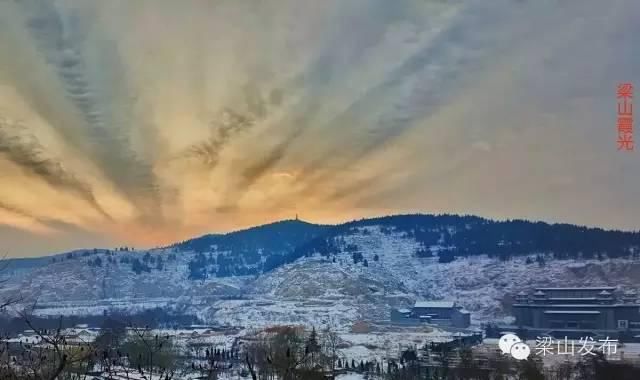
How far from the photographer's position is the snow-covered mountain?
2123cm

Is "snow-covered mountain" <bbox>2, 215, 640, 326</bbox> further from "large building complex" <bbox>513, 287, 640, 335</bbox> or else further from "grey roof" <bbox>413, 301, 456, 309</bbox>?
"large building complex" <bbox>513, 287, 640, 335</bbox>

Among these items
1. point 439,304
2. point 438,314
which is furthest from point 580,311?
point 439,304

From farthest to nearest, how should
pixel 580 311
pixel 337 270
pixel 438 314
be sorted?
1. pixel 337 270
2. pixel 438 314
3. pixel 580 311

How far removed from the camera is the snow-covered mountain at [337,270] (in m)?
21.2

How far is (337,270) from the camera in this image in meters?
28.6

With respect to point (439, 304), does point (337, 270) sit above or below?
above

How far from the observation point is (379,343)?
1722 centimetres

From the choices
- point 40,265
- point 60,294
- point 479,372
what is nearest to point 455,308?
point 479,372

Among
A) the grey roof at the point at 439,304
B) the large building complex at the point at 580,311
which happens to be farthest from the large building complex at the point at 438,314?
the large building complex at the point at 580,311

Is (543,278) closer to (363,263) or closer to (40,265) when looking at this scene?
(363,263)

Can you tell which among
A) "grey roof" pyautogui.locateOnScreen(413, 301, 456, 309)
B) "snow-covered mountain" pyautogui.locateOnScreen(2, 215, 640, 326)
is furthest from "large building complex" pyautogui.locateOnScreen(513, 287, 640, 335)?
"grey roof" pyautogui.locateOnScreen(413, 301, 456, 309)

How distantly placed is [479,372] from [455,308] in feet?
34.4

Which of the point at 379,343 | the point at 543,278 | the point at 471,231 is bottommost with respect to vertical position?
the point at 379,343

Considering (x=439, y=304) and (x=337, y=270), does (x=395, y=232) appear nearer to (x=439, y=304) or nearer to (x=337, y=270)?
(x=337, y=270)
